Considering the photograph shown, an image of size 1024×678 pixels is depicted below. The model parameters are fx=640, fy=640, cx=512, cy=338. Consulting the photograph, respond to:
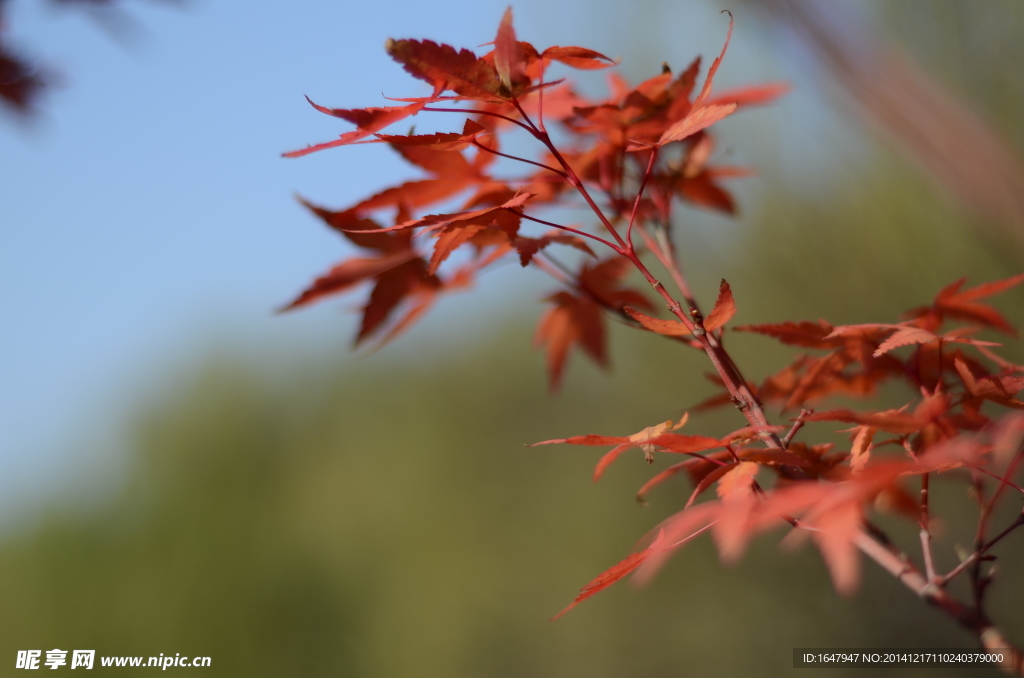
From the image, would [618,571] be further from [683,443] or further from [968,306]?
[968,306]

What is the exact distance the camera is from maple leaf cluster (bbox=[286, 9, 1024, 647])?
1.27 feet

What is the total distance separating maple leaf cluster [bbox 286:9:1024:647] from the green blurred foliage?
434 cm

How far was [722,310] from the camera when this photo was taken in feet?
1.61

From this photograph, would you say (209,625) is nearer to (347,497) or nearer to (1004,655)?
(347,497)

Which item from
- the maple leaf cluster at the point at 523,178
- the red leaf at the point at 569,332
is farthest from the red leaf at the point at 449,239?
the red leaf at the point at 569,332

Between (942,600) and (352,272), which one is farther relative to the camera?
(352,272)

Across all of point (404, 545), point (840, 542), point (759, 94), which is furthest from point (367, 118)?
point (404, 545)

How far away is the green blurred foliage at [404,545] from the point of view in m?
5.45

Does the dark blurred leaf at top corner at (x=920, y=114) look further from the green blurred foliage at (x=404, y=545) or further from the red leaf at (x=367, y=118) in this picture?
the green blurred foliage at (x=404, y=545)

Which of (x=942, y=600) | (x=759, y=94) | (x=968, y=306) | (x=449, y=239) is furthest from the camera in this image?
(x=759, y=94)

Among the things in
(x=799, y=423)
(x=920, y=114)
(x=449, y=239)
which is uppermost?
(x=920, y=114)

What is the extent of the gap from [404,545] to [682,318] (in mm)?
8056

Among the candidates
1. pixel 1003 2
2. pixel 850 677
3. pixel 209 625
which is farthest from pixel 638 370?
pixel 209 625

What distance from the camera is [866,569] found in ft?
12.8
